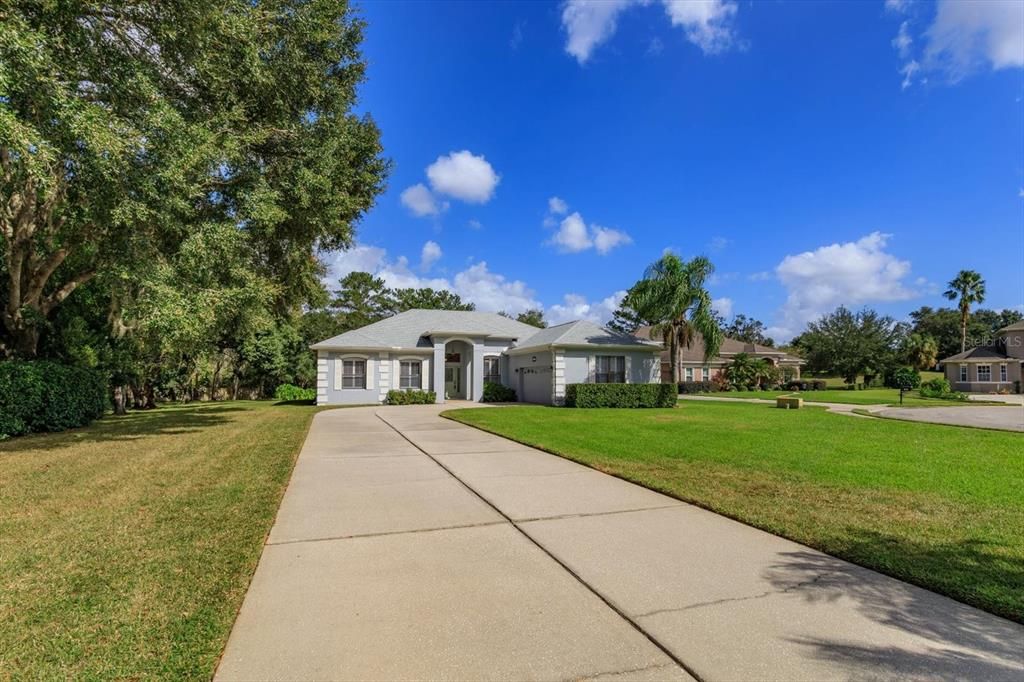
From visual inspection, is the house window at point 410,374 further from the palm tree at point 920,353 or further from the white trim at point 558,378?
the palm tree at point 920,353

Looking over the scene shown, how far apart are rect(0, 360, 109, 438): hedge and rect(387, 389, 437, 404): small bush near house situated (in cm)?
1154

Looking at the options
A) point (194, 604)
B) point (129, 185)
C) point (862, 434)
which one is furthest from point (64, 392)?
point (862, 434)

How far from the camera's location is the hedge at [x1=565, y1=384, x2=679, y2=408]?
21250 millimetres

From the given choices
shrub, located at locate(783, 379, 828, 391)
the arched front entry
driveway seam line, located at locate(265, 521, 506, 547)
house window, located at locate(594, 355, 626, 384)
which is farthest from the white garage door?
shrub, located at locate(783, 379, 828, 391)

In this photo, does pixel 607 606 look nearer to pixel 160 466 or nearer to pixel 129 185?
pixel 160 466

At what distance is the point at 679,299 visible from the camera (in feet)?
73.5

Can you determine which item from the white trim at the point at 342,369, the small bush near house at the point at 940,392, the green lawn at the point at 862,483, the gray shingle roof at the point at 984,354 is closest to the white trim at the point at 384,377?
the white trim at the point at 342,369

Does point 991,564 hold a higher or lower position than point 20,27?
lower

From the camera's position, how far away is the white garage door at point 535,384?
2349cm

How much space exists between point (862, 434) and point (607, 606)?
11461 mm

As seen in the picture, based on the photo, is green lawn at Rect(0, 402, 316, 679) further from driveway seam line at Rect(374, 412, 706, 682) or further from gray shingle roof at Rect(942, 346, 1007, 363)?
gray shingle roof at Rect(942, 346, 1007, 363)

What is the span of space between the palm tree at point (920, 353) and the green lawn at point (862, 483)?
39170 mm

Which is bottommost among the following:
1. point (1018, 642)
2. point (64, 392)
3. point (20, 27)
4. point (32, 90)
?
point (1018, 642)

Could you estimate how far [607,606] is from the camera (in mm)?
3213
